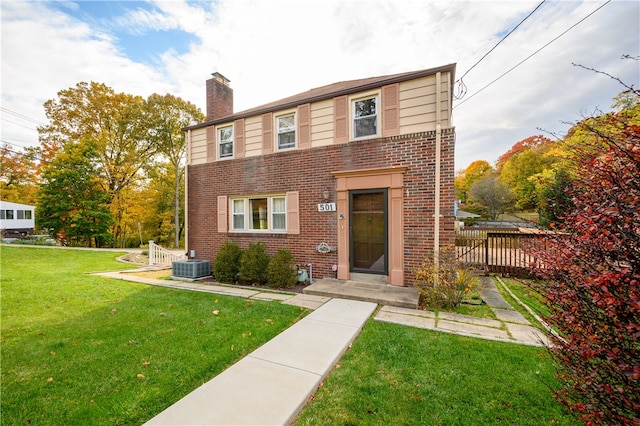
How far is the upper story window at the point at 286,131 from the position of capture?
8.11 meters

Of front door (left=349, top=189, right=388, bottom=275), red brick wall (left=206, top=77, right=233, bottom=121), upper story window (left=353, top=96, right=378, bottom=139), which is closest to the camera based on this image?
front door (left=349, top=189, right=388, bottom=275)

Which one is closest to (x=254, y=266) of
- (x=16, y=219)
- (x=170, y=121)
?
Result: (x=170, y=121)

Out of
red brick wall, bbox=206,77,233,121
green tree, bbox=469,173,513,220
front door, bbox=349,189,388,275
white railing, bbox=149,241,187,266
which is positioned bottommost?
white railing, bbox=149,241,187,266

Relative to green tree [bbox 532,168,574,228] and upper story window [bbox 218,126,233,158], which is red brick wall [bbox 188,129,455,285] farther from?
green tree [bbox 532,168,574,228]

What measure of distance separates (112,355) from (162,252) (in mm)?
9526

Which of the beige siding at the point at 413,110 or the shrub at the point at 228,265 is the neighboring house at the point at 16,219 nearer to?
the shrub at the point at 228,265

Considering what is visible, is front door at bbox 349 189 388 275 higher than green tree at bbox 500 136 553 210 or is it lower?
lower

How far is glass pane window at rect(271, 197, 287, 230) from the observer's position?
8.26 metres

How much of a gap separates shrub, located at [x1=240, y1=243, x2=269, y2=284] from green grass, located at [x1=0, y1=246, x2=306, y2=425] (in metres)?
1.41

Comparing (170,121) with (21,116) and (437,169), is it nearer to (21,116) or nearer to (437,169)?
(21,116)

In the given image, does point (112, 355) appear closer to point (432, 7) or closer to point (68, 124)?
point (432, 7)

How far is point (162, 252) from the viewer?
11.8 metres

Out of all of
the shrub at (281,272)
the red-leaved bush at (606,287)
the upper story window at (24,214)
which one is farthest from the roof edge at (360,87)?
the upper story window at (24,214)

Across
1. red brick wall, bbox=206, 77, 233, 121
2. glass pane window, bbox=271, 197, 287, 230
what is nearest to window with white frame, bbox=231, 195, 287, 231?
glass pane window, bbox=271, 197, 287, 230
